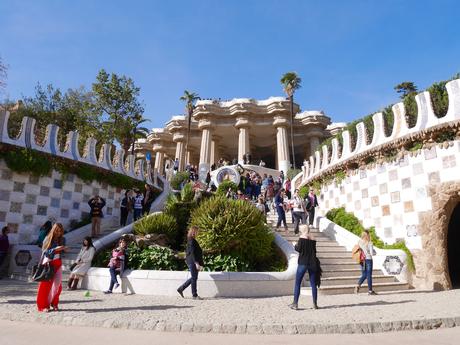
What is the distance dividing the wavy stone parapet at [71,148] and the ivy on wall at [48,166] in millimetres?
202

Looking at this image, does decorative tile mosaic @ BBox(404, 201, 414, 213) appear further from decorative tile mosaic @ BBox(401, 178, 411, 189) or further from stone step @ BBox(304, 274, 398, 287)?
stone step @ BBox(304, 274, 398, 287)

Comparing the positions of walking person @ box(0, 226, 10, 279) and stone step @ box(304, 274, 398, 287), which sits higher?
walking person @ box(0, 226, 10, 279)

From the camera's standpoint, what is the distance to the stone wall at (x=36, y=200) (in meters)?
11.8

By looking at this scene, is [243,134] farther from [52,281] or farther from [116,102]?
[52,281]

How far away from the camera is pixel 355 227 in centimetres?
1230

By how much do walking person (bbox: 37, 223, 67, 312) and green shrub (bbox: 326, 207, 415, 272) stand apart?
30.6 feet

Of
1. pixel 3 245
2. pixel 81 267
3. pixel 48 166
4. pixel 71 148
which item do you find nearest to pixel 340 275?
pixel 81 267

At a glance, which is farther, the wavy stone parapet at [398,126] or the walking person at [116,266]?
the wavy stone parapet at [398,126]

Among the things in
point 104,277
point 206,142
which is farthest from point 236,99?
point 104,277

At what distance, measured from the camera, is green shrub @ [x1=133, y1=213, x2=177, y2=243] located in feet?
34.3

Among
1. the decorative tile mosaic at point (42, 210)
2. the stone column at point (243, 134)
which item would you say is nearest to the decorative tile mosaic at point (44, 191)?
the decorative tile mosaic at point (42, 210)

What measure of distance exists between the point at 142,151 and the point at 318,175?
148ft

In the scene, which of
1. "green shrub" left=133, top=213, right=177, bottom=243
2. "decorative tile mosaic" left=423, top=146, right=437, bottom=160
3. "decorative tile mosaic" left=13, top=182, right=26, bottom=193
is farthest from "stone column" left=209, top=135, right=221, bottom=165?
"decorative tile mosaic" left=423, top=146, right=437, bottom=160

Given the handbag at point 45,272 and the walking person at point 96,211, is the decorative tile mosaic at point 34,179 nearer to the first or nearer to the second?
the walking person at point 96,211
